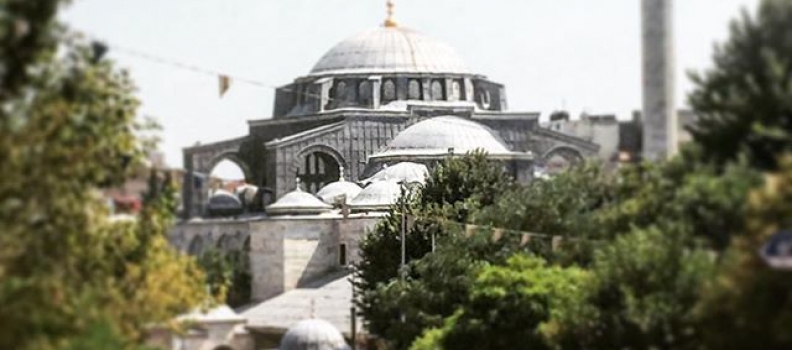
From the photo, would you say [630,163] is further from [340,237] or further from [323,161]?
[323,161]

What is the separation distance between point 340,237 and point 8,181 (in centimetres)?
5087

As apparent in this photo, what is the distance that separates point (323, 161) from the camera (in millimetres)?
93000

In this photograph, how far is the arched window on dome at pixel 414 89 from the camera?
9825cm

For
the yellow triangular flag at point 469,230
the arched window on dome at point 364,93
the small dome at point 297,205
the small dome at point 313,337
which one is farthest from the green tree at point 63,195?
the arched window on dome at point 364,93

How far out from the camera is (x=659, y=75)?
91.1 feet

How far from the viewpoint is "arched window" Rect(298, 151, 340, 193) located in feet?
298

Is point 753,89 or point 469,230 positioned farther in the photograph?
point 469,230

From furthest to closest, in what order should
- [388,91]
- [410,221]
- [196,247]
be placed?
[388,91] < [410,221] < [196,247]

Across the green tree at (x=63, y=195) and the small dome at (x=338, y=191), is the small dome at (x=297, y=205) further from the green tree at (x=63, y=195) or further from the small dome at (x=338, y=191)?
the green tree at (x=63, y=195)

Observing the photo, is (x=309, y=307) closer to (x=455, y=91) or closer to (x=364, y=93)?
(x=364, y=93)

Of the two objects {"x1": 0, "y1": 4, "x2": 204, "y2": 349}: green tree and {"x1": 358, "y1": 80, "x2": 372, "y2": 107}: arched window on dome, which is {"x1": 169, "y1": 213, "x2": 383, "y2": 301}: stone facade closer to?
{"x1": 0, "y1": 4, "x2": 204, "y2": 349}: green tree

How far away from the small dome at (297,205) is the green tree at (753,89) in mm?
39914

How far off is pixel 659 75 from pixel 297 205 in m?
42.2

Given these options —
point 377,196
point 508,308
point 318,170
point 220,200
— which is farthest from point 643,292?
point 318,170
